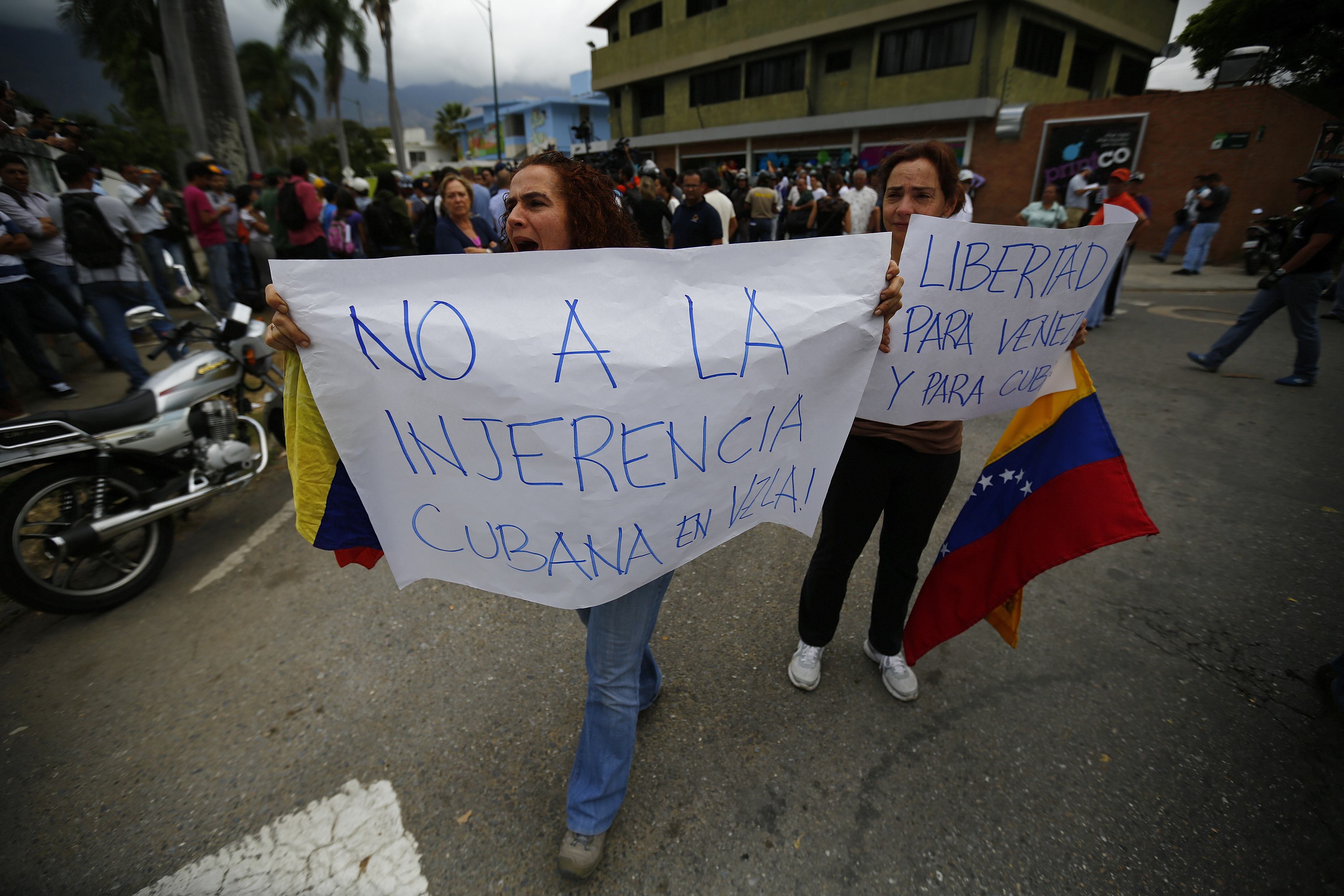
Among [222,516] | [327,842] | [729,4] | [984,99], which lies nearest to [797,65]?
[729,4]

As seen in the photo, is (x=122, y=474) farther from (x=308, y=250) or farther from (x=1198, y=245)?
(x=1198, y=245)

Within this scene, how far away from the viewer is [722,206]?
714 cm

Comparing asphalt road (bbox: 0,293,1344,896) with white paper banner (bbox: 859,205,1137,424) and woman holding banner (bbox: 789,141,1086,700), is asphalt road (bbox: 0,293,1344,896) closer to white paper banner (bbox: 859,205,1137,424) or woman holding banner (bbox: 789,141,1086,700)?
woman holding banner (bbox: 789,141,1086,700)

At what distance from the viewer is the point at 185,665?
7.92 feet

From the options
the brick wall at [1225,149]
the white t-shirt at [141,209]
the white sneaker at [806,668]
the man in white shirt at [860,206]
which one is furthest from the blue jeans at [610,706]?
the brick wall at [1225,149]

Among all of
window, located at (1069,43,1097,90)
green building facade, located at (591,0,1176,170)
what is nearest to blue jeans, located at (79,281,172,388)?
green building facade, located at (591,0,1176,170)

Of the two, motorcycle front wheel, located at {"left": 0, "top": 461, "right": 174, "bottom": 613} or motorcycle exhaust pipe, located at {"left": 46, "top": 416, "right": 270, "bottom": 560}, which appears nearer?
motorcycle front wheel, located at {"left": 0, "top": 461, "right": 174, "bottom": 613}

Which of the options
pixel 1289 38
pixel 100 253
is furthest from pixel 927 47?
pixel 100 253

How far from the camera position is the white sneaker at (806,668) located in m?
2.23

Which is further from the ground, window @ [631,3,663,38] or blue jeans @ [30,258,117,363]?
window @ [631,3,663,38]

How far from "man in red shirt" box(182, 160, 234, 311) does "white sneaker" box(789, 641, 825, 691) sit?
739cm

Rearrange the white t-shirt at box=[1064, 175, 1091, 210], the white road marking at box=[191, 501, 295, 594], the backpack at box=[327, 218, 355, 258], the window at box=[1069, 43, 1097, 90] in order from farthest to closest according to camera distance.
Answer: the window at box=[1069, 43, 1097, 90] → the white t-shirt at box=[1064, 175, 1091, 210] → the backpack at box=[327, 218, 355, 258] → the white road marking at box=[191, 501, 295, 594]

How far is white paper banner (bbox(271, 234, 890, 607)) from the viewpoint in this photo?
126 cm

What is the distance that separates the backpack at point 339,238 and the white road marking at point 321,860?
24.0ft
